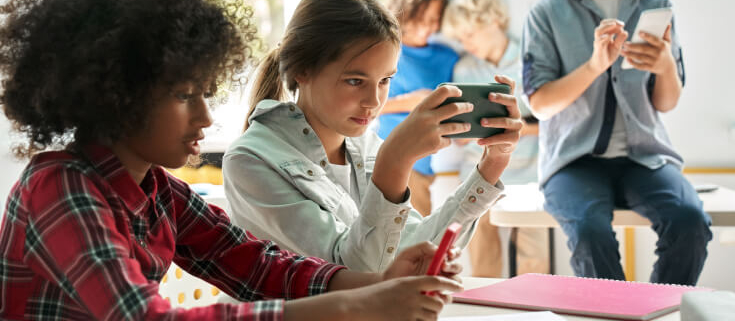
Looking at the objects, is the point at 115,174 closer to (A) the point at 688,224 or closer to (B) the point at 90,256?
(B) the point at 90,256

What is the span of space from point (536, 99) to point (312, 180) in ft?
3.22

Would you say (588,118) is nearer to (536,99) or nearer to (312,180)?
(536,99)

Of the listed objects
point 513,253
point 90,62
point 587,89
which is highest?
point 587,89

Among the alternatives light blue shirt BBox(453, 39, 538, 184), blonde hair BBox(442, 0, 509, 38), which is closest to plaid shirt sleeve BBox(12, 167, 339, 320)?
light blue shirt BBox(453, 39, 538, 184)

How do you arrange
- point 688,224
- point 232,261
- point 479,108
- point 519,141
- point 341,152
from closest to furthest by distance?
point 232,261 < point 479,108 < point 341,152 < point 688,224 < point 519,141

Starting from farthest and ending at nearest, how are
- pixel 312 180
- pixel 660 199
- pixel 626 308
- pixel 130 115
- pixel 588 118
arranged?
pixel 588 118 < pixel 660 199 < pixel 312 180 < pixel 626 308 < pixel 130 115

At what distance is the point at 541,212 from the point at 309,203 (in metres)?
0.99

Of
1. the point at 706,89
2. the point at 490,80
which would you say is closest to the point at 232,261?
the point at 490,80

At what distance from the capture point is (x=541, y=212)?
1894 mm

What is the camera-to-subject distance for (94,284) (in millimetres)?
594

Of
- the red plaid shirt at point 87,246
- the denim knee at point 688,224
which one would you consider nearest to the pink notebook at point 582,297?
the red plaid shirt at point 87,246

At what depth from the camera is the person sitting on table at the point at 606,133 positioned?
1736 mm

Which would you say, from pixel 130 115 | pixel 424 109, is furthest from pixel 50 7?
pixel 424 109

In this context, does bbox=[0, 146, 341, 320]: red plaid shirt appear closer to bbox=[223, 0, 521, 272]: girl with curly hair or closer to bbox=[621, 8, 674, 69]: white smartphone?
bbox=[223, 0, 521, 272]: girl with curly hair
